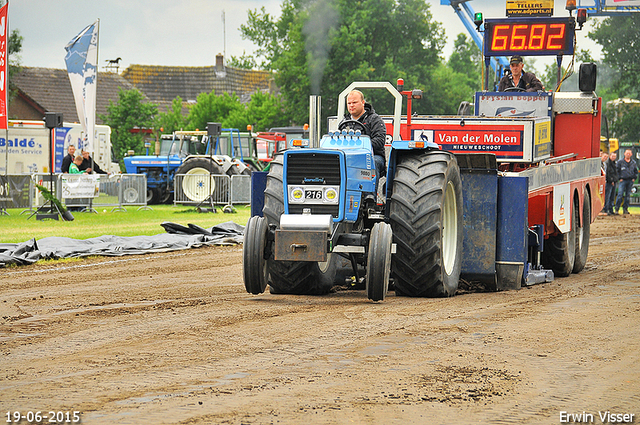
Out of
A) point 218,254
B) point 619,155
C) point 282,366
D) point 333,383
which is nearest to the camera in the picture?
point 333,383

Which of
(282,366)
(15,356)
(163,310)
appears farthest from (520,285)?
(15,356)

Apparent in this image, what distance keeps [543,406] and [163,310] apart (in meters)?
3.93

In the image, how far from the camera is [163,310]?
7.68m

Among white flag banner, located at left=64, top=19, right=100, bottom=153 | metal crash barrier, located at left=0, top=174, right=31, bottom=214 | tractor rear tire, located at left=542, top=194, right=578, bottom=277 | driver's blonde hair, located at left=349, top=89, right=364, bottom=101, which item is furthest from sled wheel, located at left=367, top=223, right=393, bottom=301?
metal crash barrier, located at left=0, top=174, right=31, bottom=214

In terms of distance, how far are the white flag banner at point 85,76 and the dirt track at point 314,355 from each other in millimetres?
13337

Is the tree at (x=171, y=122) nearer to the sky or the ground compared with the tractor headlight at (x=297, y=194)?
nearer to the sky

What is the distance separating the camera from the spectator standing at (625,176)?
27016mm

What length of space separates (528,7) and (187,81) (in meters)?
53.7

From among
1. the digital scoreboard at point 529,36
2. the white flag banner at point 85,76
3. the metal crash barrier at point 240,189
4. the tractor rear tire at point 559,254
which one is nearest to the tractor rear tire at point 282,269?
the tractor rear tire at point 559,254

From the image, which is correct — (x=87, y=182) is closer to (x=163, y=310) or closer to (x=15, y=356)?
(x=163, y=310)

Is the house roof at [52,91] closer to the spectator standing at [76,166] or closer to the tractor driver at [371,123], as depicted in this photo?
the spectator standing at [76,166]

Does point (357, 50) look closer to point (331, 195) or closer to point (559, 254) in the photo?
point (559, 254)

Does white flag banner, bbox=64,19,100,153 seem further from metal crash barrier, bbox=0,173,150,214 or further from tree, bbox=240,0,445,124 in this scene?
tree, bbox=240,0,445,124

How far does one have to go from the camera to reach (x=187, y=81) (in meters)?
65.6
